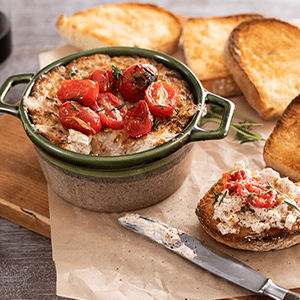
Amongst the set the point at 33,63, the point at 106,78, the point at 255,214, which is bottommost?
the point at 33,63

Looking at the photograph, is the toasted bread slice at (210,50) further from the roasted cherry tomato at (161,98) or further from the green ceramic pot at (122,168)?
the roasted cherry tomato at (161,98)

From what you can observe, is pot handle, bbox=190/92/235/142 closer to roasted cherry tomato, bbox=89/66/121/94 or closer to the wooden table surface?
roasted cherry tomato, bbox=89/66/121/94

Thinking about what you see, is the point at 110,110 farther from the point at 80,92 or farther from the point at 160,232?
the point at 160,232

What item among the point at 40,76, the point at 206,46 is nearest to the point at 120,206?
the point at 40,76

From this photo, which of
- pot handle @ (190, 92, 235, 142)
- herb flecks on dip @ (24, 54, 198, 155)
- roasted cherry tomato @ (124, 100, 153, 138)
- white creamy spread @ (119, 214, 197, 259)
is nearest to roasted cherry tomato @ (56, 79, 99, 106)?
herb flecks on dip @ (24, 54, 198, 155)

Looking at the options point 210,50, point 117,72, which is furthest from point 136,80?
point 210,50

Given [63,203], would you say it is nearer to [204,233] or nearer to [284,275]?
[204,233]

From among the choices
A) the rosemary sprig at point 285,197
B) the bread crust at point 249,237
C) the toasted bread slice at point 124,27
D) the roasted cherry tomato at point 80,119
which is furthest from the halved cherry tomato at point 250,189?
the toasted bread slice at point 124,27
